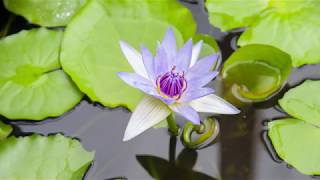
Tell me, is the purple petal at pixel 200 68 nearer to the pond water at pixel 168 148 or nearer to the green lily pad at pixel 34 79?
the pond water at pixel 168 148

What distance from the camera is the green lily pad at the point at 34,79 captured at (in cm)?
129

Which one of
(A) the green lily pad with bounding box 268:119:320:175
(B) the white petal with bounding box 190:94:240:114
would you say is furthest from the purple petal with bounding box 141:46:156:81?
(A) the green lily pad with bounding box 268:119:320:175

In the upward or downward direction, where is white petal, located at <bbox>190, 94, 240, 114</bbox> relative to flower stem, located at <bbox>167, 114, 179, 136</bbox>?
upward

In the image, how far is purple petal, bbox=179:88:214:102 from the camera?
111 centimetres

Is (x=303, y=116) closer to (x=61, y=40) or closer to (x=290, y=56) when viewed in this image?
(x=290, y=56)

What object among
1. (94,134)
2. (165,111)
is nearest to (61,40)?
(94,134)

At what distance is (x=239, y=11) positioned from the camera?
1.44 m

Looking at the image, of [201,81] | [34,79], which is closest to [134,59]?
[201,81]

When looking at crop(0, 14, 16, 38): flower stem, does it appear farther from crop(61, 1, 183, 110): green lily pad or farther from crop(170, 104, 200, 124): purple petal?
crop(170, 104, 200, 124): purple petal

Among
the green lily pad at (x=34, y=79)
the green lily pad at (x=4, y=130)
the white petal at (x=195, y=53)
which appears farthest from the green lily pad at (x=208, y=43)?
the green lily pad at (x=4, y=130)

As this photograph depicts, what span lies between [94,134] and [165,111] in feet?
0.88

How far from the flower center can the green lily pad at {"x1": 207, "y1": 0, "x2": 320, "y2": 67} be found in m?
0.36

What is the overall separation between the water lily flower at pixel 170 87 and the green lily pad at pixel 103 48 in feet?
0.42

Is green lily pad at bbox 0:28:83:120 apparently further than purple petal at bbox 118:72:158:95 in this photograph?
Yes
